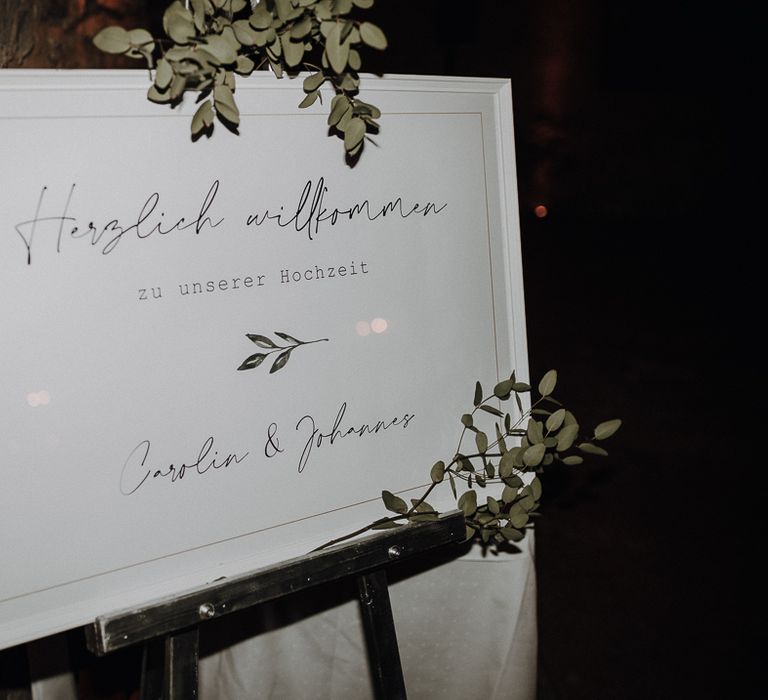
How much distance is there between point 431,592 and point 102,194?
91 centimetres

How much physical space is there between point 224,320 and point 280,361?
0.26ft

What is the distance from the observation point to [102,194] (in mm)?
731

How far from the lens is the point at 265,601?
0.79 metres

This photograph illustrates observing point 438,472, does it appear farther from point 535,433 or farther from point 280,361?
point 280,361

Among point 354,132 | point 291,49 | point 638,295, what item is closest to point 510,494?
point 354,132

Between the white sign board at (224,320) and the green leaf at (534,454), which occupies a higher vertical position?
the white sign board at (224,320)

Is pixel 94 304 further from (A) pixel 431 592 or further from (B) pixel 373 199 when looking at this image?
(A) pixel 431 592

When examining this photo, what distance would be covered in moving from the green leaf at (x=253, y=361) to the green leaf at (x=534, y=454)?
36 centimetres

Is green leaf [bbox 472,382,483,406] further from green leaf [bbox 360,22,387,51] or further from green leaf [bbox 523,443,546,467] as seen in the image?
green leaf [bbox 360,22,387,51]

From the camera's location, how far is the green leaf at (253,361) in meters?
0.81

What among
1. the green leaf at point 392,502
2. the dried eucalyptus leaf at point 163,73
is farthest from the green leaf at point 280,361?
the dried eucalyptus leaf at point 163,73

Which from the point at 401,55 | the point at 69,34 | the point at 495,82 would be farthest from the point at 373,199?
the point at 401,55

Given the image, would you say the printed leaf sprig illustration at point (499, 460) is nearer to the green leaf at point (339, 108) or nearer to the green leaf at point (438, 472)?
the green leaf at point (438, 472)

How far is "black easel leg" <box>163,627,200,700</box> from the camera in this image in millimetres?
763
